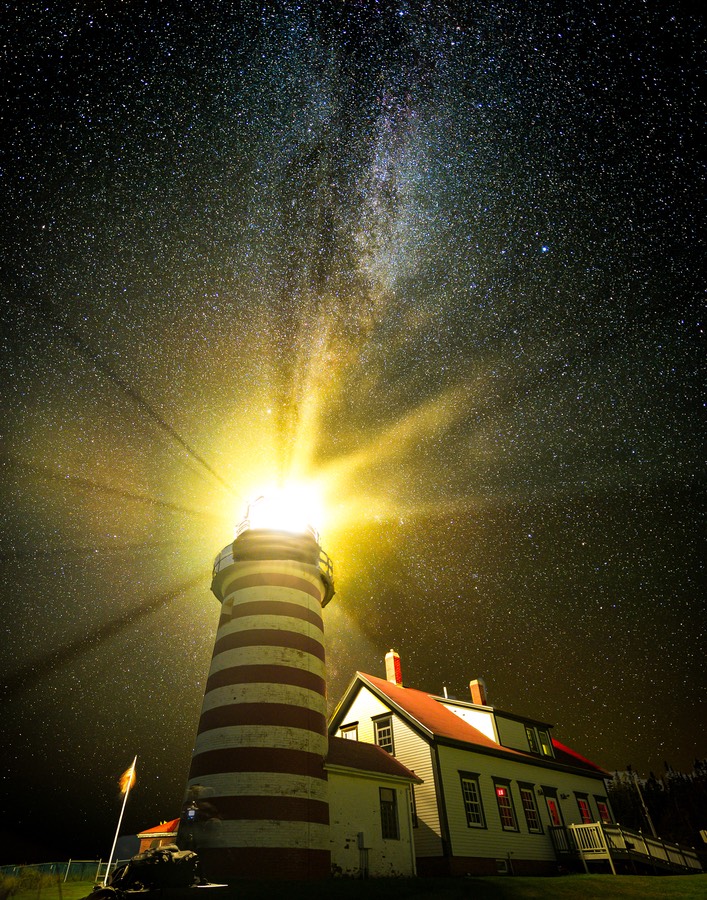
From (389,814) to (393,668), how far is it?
10986 millimetres

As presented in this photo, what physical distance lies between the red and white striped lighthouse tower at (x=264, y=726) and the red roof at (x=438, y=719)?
26.7 feet

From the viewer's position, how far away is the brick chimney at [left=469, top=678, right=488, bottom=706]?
1220 inches

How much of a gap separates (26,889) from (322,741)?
78.9ft

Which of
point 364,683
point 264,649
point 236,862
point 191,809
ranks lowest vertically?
point 236,862

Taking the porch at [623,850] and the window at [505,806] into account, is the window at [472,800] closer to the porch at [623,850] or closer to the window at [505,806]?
the window at [505,806]

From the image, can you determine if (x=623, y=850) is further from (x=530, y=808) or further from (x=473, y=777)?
(x=473, y=777)

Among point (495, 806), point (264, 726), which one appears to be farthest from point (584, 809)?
point (264, 726)

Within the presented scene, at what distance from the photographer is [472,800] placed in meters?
22.0

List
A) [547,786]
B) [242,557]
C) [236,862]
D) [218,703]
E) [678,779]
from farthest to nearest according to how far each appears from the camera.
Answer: [678,779]
[547,786]
[242,557]
[218,703]
[236,862]

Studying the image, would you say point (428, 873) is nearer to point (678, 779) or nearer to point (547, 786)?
point (547, 786)

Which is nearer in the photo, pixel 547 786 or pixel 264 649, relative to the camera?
pixel 264 649

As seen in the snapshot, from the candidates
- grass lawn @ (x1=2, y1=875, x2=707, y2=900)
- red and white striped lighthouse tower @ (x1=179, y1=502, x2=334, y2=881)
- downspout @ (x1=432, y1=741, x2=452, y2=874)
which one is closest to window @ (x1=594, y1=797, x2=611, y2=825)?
grass lawn @ (x1=2, y1=875, x2=707, y2=900)

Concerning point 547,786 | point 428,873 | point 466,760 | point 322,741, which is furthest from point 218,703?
point 547,786

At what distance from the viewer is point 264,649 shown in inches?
664
